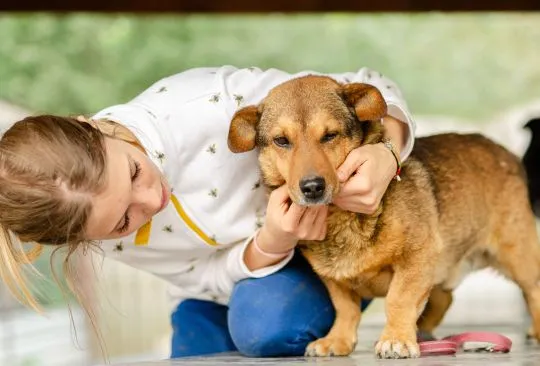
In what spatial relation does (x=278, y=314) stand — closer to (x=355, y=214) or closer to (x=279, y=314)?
(x=279, y=314)

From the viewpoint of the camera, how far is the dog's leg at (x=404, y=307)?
2137 millimetres

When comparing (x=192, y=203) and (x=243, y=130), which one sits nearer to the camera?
(x=243, y=130)

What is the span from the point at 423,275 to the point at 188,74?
886 mm

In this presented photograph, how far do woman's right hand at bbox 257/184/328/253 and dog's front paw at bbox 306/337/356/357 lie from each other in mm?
280

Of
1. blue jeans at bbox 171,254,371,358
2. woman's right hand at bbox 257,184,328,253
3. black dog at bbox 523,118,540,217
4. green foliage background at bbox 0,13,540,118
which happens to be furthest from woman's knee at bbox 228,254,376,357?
green foliage background at bbox 0,13,540,118

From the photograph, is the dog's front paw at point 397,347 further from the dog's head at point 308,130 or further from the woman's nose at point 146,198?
the woman's nose at point 146,198

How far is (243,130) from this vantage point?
2.30 m

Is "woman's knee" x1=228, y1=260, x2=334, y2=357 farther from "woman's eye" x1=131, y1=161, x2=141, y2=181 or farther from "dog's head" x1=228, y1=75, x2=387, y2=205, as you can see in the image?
"woman's eye" x1=131, y1=161, x2=141, y2=181

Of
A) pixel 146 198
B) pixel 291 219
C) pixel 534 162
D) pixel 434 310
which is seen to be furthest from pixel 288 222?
pixel 534 162

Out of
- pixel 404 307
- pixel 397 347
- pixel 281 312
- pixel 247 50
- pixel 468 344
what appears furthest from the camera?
pixel 247 50

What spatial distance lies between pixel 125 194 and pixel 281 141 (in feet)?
1.33

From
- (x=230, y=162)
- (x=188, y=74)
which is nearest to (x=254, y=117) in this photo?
(x=230, y=162)

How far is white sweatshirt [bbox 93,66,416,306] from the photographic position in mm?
2420
